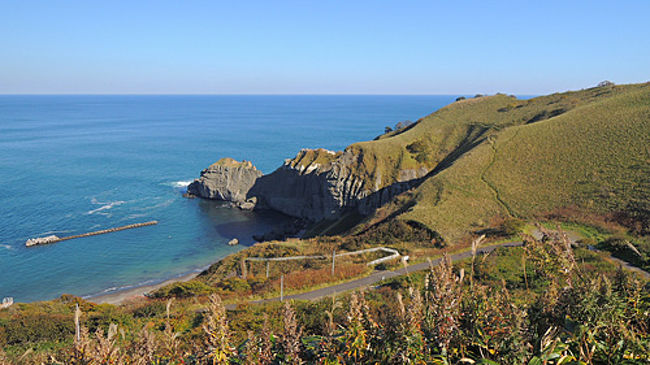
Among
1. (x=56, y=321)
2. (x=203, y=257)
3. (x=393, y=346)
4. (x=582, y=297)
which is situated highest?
(x=582, y=297)

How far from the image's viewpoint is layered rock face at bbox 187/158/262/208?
72.0m

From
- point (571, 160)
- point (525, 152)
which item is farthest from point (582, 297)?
point (525, 152)

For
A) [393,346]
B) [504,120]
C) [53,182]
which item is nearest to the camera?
[393,346]

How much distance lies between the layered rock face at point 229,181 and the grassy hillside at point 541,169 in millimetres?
25069

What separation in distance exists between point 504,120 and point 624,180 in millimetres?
32384

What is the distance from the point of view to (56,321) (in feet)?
53.2

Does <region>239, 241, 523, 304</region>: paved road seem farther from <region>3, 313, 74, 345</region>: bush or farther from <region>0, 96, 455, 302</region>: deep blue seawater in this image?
<region>0, 96, 455, 302</region>: deep blue seawater

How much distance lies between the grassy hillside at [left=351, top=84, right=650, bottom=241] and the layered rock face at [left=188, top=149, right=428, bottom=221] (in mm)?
4387

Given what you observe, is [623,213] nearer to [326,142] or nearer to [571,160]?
[571,160]

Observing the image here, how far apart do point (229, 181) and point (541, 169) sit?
5277cm

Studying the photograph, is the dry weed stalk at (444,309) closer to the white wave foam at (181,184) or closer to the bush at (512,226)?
the bush at (512,226)

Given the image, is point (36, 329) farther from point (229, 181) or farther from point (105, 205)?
point (229, 181)

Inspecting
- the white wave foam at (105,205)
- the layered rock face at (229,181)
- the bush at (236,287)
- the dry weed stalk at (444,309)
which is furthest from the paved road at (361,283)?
the white wave foam at (105,205)

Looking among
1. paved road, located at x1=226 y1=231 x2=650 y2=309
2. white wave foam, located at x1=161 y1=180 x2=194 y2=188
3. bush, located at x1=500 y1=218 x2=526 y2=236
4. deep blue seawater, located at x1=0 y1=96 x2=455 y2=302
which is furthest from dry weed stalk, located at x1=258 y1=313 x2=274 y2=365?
white wave foam, located at x1=161 y1=180 x2=194 y2=188
